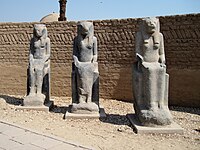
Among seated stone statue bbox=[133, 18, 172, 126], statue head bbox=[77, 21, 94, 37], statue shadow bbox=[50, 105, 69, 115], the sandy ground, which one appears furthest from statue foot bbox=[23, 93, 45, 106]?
seated stone statue bbox=[133, 18, 172, 126]

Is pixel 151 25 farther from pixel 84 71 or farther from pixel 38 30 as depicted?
pixel 38 30

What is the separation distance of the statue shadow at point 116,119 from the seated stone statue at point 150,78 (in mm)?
572

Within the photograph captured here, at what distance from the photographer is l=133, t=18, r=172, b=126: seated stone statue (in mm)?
4984

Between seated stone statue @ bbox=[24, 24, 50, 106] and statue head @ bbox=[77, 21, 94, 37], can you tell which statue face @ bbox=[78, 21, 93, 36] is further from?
seated stone statue @ bbox=[24, 24, 50, 106]

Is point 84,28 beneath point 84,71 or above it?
above

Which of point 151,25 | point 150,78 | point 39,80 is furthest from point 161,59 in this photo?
point 39,80

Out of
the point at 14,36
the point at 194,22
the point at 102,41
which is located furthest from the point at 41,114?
A: the point at 194,22

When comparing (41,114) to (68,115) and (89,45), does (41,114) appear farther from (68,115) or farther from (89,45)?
(89,45)

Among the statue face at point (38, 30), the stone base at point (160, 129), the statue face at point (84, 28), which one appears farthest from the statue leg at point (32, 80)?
the stone base at point (160, 129)

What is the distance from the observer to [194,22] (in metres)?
7.19

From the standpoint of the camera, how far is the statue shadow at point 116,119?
566 centimetres

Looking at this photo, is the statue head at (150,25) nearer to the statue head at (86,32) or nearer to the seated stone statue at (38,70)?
the statue head at (86,32)

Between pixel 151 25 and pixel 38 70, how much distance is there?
3.34 m

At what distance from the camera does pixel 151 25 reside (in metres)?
5.04
